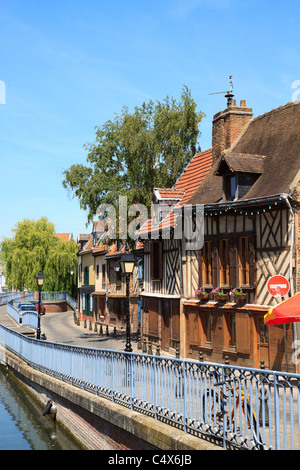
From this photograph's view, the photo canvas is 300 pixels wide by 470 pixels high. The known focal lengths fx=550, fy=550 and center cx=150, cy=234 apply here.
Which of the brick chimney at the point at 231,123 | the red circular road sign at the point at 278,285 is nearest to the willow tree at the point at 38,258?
the brick chimney at the point at 231,123

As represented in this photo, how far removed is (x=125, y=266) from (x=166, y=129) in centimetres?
1350

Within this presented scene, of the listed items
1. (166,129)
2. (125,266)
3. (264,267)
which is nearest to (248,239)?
(264,267)

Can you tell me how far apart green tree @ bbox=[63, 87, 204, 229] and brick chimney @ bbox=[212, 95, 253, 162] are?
4198mm

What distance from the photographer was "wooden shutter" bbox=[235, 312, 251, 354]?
1833cm

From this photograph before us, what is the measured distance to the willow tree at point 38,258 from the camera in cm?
5331

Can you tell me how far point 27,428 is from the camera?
16.0m

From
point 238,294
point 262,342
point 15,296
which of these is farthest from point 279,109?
point 15,296

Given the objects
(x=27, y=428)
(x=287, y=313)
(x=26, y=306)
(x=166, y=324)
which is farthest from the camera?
(x=26, y=306)

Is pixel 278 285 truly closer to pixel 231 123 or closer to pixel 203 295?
pixel 203 295

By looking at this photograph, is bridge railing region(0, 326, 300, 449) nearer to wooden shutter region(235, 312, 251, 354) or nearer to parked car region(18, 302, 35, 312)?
wooden shutter region(235, 312, 251, 354)

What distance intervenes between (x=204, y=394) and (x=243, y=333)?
34.7ft

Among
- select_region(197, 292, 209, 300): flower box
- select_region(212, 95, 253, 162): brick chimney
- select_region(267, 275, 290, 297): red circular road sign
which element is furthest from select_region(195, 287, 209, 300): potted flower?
select_region(267, 275, 290, 297): red circular road sign
